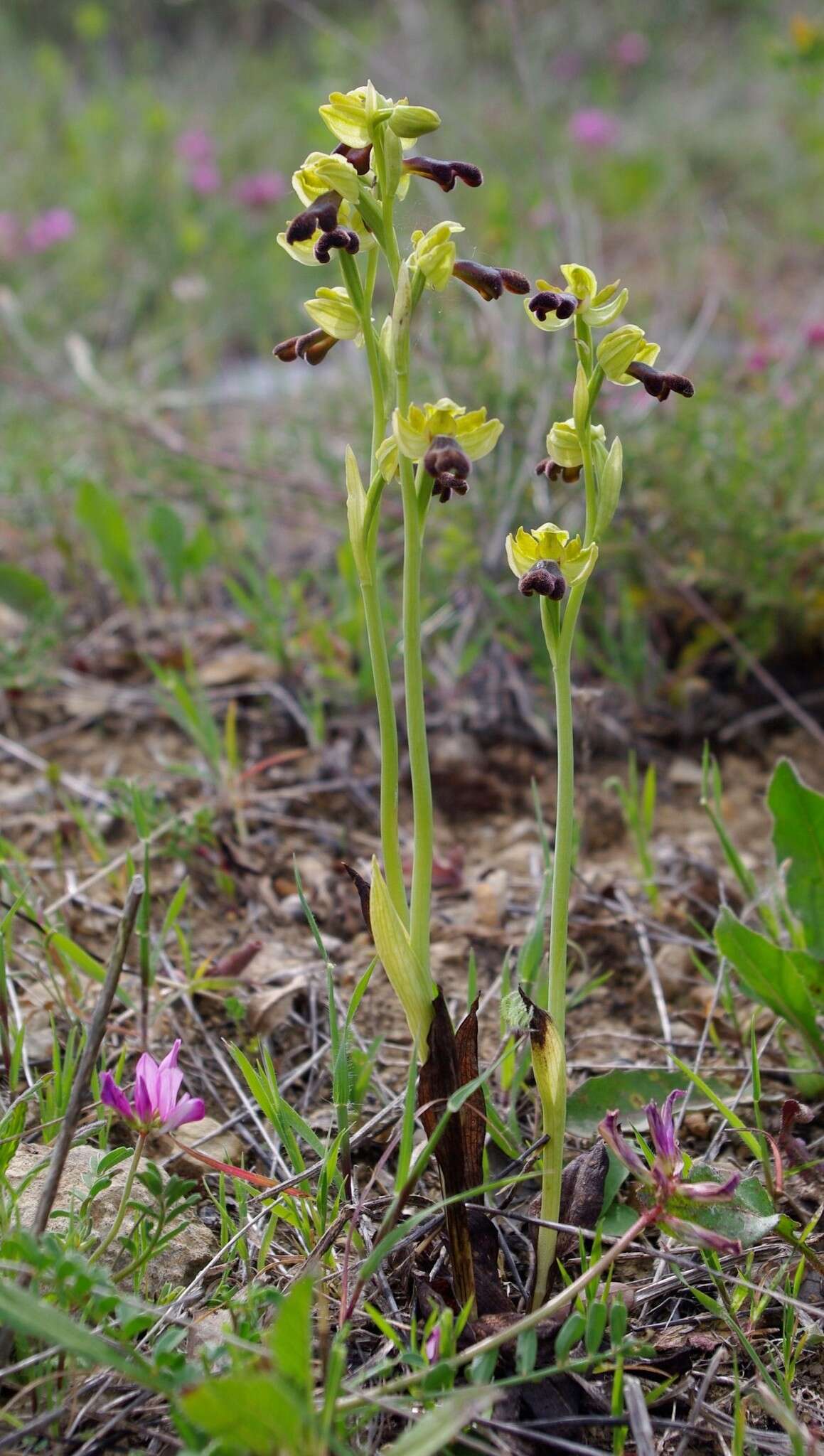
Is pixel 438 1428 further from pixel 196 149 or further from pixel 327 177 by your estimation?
pixel 196 149

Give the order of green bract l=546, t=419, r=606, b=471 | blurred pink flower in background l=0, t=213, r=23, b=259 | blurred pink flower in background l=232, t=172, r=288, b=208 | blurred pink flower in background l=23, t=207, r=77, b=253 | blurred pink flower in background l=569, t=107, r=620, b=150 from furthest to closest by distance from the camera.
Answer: blurred pink flower in background l=569, t=107, r=620, b=150, blurred pink flower in background l=232, t=172, r=288, b=208, blurred pink flower in background l=0, t=213, r=23, b=259, blurred pink flower in background l=23, t=207, r=77, b=253, green bract l=546, t=419, r=606, b=471

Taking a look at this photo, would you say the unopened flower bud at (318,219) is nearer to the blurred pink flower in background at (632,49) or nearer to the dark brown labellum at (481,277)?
the dark brown labellum at (481,277)

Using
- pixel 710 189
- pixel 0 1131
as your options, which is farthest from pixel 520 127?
pixel 0 1131

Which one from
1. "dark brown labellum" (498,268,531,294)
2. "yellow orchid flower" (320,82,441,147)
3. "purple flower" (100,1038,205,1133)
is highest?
"yellow orchid flower" (320,82,441,147)

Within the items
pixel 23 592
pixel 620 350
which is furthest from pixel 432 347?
pixel 620 350

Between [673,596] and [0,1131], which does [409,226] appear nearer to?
[0,1131]

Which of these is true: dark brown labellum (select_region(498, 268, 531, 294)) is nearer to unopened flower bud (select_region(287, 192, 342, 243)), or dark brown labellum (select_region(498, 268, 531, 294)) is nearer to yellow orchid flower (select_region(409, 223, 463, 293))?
yellow orchid flower (select_region(409, 223, 463, 293))

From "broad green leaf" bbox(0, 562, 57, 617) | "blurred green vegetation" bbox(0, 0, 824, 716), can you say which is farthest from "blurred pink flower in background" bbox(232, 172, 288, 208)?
"broad green leaf" bbox(0, 562, 57, 617)
